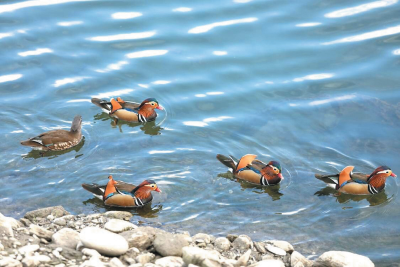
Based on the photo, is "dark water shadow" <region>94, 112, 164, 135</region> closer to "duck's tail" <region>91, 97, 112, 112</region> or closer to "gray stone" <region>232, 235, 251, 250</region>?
"duck's tail" <region>91, 97, 112, 112</region>

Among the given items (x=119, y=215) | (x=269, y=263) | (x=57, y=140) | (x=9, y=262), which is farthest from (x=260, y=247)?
(x=57, y=140)

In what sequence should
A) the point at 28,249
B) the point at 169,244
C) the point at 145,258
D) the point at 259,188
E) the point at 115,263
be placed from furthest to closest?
the point at 259,188 → the point at 169,244 → the point at 145,258 → the point at 28,249 → the point at 115,263

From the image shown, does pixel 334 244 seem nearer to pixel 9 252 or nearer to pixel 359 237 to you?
pixel 359 237

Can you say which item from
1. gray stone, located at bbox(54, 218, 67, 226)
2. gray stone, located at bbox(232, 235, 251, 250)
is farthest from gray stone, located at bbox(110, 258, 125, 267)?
gray stone, located at bbox(232, 235, 251, 250)

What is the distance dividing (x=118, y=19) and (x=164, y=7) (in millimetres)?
1338

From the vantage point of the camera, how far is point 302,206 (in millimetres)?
11992

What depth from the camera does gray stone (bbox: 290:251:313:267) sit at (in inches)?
377

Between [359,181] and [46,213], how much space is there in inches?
231

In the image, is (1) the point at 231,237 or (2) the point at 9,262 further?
(1) the point at 231,237

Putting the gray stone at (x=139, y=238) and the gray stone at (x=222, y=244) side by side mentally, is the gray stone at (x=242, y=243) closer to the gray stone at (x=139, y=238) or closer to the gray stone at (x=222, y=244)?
the gray stone at (x=222, y=244)

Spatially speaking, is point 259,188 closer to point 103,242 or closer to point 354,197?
point 354,197

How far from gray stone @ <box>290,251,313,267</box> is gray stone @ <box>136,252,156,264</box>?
6.91 ft

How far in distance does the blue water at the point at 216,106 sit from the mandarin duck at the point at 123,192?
0.20 meters

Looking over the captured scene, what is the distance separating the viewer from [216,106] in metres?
15.1
